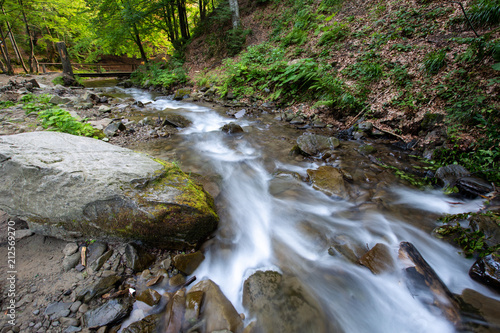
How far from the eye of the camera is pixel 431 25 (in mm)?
6090

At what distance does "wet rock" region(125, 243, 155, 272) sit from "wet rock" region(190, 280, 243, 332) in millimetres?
694

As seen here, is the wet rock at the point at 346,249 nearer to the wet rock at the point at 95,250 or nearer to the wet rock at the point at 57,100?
the wet rock at the point at 95,250

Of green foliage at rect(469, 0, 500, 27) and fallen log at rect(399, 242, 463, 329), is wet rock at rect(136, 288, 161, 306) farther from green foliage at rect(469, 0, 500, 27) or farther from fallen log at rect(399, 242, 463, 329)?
green foliage at rect(469, 0, 500, 27)

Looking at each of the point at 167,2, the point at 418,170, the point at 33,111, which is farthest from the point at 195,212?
the point at 167,2

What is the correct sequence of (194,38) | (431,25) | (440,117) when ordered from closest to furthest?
(440,117), (431,25), (194,38)

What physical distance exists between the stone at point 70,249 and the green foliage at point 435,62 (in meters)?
8.12

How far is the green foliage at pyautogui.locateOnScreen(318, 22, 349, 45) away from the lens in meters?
8.27

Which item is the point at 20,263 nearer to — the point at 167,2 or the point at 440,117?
the point at 440,117

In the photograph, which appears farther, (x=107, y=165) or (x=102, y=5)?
(x=102, y=5)

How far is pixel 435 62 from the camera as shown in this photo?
5.11m

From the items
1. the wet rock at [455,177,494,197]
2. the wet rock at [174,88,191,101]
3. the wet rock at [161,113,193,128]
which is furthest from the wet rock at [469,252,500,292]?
the wet rock at [174,88,191,101]

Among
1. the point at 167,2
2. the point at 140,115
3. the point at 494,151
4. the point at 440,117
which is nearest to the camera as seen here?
the point at 494,151

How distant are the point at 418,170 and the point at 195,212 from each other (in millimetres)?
4706

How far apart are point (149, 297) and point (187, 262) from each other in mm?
505
